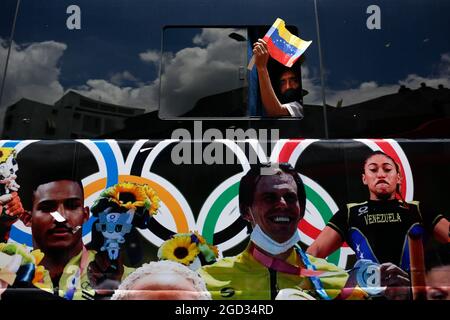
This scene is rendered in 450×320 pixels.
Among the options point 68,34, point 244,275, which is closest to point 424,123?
point 244,275

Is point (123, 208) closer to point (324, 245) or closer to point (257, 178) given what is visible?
point (257, 178)

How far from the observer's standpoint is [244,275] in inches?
117

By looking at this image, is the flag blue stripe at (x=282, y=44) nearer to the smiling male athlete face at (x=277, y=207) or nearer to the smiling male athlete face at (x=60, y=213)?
the smiling male athlete face at (x=277, y=207)

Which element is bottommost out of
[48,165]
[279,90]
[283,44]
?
[48,165]

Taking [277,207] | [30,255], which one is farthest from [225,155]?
[30,255]

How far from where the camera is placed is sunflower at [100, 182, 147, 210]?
3.02 m

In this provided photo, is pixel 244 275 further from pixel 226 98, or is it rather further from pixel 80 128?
pixel 80 128

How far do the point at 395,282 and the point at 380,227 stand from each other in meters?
0.33

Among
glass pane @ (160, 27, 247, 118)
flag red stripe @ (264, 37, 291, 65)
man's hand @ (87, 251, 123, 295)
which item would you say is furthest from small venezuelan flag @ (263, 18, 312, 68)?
man's hand @ (87, 251, 123, 295)

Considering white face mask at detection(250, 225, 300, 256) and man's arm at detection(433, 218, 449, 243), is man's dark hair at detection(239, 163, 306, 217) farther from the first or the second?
man's arm at detection(433, 218, 449, 243)

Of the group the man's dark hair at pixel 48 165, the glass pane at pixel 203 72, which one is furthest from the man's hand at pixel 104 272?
the glass pane at pixel 203 72

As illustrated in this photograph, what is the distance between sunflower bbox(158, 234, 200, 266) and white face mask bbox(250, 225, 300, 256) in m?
0.36

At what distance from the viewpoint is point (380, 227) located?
301 centimetres
